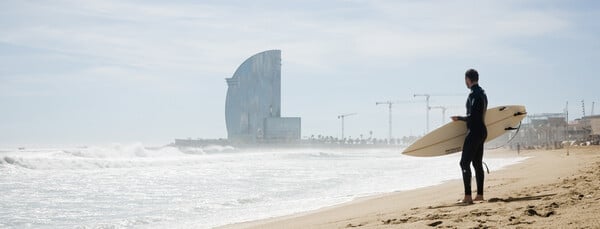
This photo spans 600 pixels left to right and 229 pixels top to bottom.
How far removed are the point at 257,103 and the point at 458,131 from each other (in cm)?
12947

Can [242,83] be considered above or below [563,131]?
above

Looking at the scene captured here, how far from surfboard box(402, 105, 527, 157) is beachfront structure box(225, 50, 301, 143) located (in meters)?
123

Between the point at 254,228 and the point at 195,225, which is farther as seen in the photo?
the point at 195,225

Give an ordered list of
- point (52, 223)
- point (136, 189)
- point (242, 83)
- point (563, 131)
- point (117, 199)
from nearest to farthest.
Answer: point (52, 223), point (117, 199), point (136, 189), point (563, 131), point (242, 83)

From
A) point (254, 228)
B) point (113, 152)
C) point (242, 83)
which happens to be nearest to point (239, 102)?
point (242, 83)

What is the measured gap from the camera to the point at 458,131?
25.0 feet

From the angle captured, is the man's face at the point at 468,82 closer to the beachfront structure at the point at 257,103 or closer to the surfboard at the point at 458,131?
the surfboard at the point at 458,131

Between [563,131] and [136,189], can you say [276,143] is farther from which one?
[136,189]

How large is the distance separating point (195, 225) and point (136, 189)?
7.26 meters

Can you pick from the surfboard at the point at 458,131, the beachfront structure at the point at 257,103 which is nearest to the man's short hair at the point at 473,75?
the surfboard at the point at 458,131

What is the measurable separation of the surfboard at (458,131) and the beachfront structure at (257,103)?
122826 mm

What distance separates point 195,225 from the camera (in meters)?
7.78

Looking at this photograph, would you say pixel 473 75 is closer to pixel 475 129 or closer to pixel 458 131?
pixel 475 129

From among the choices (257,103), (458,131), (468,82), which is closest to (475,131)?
(468,82)
